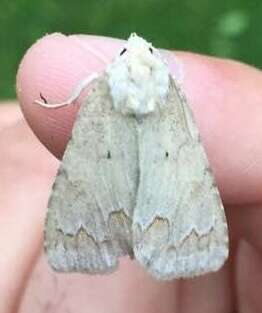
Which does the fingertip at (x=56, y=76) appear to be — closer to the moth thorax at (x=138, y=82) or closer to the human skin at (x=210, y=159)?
the human skin at (x=210, y=159)

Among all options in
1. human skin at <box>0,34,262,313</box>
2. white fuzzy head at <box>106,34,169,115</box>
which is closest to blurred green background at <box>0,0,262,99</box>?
human skin at <box>0,34,262,313</box>

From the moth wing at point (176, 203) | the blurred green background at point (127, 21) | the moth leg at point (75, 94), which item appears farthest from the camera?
the blurred green background at point (127, 21)

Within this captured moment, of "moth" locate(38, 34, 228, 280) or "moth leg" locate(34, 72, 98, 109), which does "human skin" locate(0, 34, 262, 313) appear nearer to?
"moth leg" locate(34, 72, 98, 109)

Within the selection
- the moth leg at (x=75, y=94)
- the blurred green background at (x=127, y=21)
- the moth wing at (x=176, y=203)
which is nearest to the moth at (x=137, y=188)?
the moth wing at (x=176, y=203)

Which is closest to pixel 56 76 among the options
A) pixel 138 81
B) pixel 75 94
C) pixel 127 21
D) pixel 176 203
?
pixel 75 94

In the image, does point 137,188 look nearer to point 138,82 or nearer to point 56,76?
point 138,82

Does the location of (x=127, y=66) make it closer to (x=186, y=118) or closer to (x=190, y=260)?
(x=186, y=118)

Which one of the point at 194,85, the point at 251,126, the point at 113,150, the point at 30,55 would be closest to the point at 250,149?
the point at 251,126
